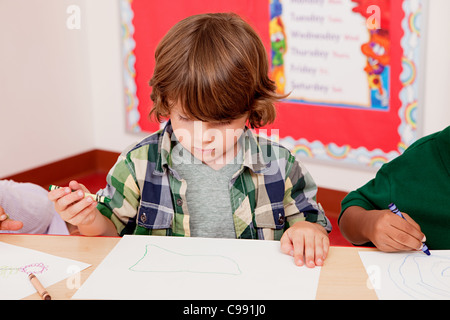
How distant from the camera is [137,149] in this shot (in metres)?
1.07

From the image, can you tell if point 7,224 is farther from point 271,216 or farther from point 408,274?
point 408,274

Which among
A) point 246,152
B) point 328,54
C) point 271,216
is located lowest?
point 271,216

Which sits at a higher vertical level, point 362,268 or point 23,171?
point 362,268

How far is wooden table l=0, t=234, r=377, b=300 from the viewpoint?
0.73 metres

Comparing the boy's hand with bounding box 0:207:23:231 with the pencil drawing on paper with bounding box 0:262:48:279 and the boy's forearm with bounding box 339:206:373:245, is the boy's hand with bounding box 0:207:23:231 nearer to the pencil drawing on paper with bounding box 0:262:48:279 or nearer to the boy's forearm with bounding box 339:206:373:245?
the pencil drawing on paper with bounding box 0:262:48:279

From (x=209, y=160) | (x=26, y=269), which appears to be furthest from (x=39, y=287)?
(x=209, y=160)


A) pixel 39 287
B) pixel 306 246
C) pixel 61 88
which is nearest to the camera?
pixel 39 287

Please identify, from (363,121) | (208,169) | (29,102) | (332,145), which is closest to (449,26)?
(363,121)

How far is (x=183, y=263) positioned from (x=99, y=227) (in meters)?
0.23

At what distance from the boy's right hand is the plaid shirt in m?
0.11

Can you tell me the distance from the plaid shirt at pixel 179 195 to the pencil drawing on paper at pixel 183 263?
20 cm

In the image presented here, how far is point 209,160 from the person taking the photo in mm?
1074
